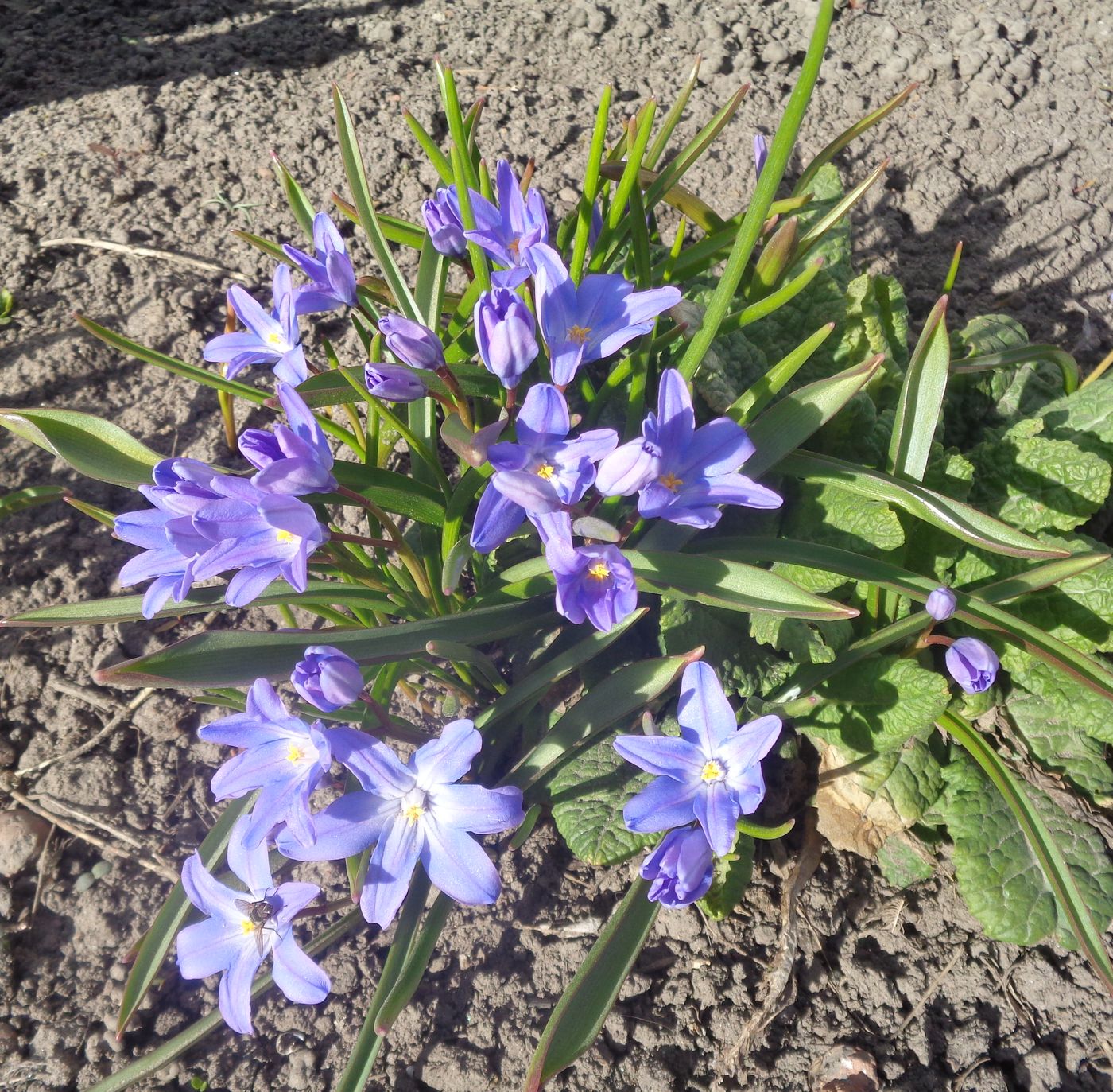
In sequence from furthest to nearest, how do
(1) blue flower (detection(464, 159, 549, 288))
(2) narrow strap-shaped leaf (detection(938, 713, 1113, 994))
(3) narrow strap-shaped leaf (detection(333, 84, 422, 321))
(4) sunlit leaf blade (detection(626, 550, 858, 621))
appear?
1. (3) narrow strap-shaped leaf (detection(333, 84, 422, 321))
2. (2) narrow strap-shaped leaf (detection(938, 713, 1113, 994))
3. (1) blue flower (detection(464, 159, 549, 288))
4. (4) sunlit leaf blade (detection(626, 550, 858, 621))

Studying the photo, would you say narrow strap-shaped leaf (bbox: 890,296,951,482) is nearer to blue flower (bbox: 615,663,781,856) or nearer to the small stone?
blue flower (bbox: 615,663,781,856)

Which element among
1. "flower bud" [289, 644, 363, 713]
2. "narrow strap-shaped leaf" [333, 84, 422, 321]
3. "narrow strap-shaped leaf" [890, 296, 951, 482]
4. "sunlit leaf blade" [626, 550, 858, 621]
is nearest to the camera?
"flower bud" [289, 644, 363, 713]

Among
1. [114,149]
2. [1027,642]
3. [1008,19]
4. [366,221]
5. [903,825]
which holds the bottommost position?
[903,825]

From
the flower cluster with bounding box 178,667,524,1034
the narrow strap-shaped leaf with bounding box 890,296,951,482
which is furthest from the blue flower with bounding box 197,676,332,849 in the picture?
the narrow strap-shaped leaf with bounding box 890,296,951,482

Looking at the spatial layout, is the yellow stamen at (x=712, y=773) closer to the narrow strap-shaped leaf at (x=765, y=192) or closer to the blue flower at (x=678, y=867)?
the blue flower at (x=678, y=867)

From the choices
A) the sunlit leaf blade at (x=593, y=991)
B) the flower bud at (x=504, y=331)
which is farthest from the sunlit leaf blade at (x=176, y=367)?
the sunlit leaf blade at (x=593, y=991)

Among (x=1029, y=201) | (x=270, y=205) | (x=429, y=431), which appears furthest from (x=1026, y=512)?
(x=270, y=205)

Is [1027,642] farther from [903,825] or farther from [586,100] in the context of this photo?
[586,100]
